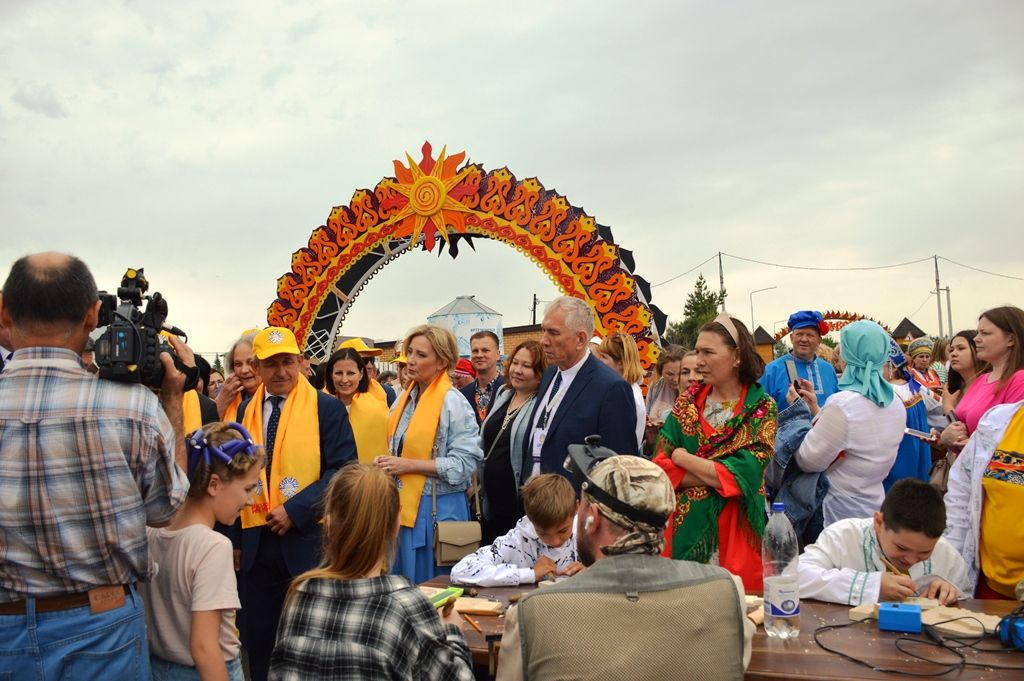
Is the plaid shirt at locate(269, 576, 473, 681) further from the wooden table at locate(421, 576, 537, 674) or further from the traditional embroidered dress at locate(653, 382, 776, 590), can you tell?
the traditional embroidered dress at locate(653, 382, 776, 590)

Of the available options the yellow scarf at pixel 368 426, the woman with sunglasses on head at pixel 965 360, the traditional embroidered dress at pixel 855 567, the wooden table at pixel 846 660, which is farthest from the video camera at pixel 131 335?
the woman with sunglasses on head at pixel 965 360

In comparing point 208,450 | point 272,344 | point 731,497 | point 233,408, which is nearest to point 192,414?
point 233,408

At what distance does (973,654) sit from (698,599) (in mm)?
1180

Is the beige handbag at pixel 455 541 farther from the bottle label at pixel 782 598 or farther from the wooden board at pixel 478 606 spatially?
the bottle label at pixel 782 598

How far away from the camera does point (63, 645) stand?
88.9 inches

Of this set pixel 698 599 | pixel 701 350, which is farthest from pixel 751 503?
pixel 698 599

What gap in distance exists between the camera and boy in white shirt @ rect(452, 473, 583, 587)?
11.7ft

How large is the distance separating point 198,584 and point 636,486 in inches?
60.0

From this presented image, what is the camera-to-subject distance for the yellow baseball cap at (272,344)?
4.29 m

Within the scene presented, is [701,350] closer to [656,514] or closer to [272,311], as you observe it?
[656,514]

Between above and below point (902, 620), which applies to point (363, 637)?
above

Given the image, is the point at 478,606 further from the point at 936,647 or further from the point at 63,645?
the point at 936,647

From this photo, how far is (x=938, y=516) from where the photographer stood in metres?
3.05

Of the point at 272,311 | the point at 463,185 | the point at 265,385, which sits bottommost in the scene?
the point at 265,385
